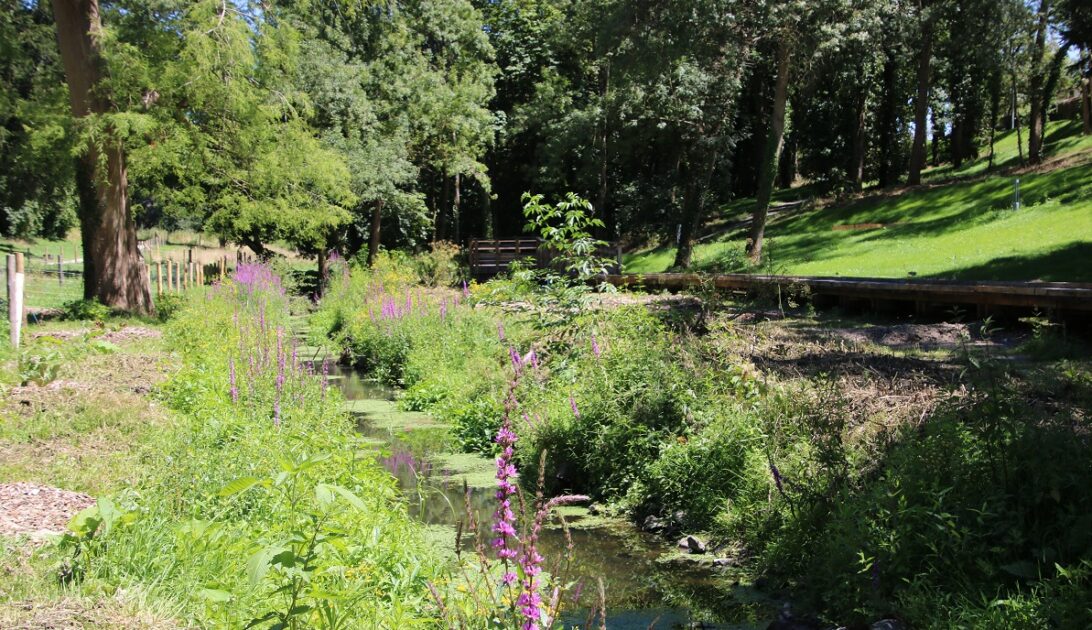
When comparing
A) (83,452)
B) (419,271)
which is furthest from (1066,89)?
(83,452)

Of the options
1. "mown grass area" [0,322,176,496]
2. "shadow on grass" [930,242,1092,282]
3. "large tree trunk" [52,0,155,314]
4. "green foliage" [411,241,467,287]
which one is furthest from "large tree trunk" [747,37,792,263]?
Answer: "mown grass area" [0,322,176,496]

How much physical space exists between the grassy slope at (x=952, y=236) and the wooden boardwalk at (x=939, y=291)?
1.23m

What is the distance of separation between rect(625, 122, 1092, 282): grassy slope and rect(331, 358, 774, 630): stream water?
8511mm

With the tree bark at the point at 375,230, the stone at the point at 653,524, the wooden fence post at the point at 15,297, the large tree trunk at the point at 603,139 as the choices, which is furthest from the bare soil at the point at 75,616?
the large tree trunk at the point at 603,139

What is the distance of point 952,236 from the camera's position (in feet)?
79.4

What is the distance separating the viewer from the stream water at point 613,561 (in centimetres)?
566

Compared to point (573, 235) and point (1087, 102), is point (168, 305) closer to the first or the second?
point (573, 235)

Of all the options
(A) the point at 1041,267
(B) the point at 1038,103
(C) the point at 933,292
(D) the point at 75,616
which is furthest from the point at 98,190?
(B) the point at 1038,103

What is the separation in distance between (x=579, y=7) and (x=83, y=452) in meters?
34.1

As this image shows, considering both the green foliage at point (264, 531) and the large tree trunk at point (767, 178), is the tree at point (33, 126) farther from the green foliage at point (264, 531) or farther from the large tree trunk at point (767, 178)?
the large tree trunk at point (767, 178)

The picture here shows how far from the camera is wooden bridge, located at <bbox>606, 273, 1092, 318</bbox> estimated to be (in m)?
11.8

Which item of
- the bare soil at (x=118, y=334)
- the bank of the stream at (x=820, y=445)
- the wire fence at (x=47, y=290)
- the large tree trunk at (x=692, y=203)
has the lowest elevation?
the bank of the stream at (x=820, y=445)

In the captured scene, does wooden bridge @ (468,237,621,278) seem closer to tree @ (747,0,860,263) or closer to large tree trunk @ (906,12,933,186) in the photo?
tree @ (747,0,860,263)

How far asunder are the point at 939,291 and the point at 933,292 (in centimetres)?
20
